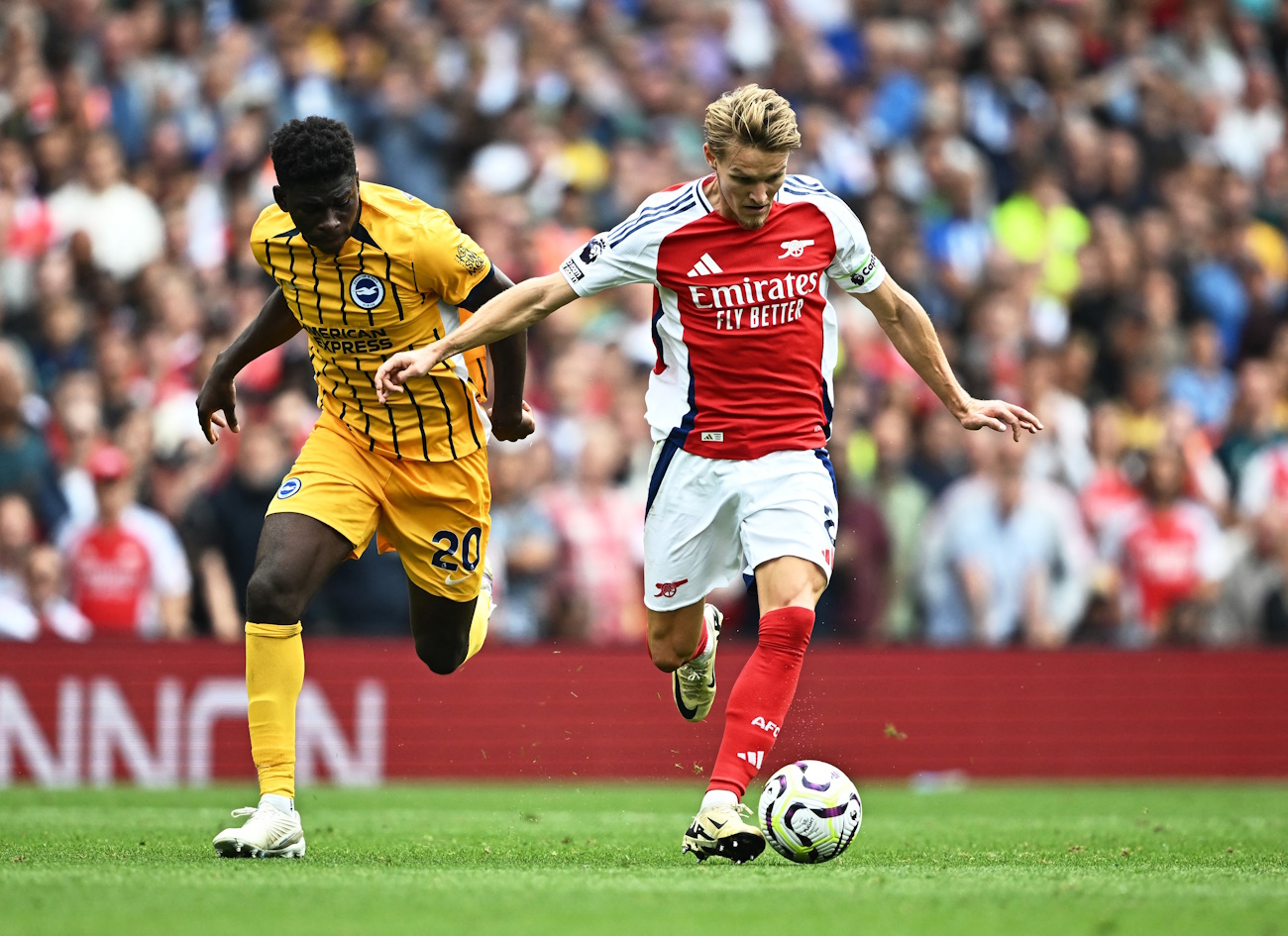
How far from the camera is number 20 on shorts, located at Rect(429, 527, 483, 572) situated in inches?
312

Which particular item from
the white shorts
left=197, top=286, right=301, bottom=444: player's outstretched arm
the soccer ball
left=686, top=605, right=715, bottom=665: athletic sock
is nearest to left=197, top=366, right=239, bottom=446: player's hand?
left=197, top=286, right=301, bottom=444: player's outstretched arm

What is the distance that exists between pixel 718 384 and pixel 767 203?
0.81 meters

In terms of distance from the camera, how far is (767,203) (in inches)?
277

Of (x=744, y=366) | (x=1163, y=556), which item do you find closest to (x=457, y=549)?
(x=744, y=366)

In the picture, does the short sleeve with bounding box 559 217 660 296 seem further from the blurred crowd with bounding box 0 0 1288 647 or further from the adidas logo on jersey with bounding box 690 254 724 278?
the blurred crowd with bounding box 0 0 1288 647

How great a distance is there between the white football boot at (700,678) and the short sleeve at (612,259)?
1.89m

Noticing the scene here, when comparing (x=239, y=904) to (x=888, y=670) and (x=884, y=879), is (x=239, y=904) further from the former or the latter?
(x=888, y=670)

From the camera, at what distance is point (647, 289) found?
15203 mm

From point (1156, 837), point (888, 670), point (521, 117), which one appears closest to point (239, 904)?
point (1156, 837)

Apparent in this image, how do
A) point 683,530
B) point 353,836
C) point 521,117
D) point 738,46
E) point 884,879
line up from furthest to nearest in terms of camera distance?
point 738,46, point 521,117, point 353,836, point 683,530, point 884,879

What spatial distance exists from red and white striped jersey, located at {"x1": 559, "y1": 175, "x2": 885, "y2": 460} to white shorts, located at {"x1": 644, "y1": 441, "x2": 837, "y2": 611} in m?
0.08

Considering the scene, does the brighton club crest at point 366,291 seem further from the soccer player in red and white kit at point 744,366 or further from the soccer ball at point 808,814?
the soccer ball at point 808,814

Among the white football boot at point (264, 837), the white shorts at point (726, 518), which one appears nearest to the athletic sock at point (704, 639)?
the white shorts at point (726, 518)

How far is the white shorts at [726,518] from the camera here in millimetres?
7258
